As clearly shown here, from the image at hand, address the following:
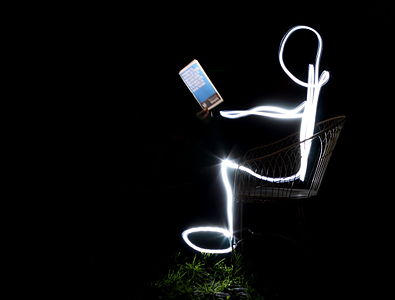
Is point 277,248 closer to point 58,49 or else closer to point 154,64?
point 154,64

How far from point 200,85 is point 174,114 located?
1.34 feet

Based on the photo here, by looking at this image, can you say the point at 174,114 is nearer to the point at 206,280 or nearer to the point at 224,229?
the point at 224,229

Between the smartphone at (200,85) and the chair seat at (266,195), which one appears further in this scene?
the smartphone at (200,85)

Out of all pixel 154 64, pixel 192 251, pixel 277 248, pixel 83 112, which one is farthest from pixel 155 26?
pixel 277 248

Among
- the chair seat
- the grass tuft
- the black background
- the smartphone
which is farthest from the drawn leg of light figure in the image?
the smartphone

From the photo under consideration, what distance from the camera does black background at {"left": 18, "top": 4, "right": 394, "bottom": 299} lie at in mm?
3084

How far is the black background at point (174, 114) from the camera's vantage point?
308 cm

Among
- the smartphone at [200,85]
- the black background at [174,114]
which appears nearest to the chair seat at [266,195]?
the black background at [174,114]

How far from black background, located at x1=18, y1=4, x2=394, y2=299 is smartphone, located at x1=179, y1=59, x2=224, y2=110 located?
23cm

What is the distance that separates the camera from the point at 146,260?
2865 mm

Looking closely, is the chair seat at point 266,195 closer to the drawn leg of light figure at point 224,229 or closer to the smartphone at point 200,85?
the drawn leg of light figure at point 224,229

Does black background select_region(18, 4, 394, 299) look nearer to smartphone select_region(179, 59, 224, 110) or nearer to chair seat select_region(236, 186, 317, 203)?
smartphone select_region(179, 59, 224, 110)

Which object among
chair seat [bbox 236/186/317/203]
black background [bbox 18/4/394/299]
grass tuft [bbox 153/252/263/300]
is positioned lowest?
grass tuft [bbox 153/252/263/300]

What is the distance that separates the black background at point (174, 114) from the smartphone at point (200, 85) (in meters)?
0.23
